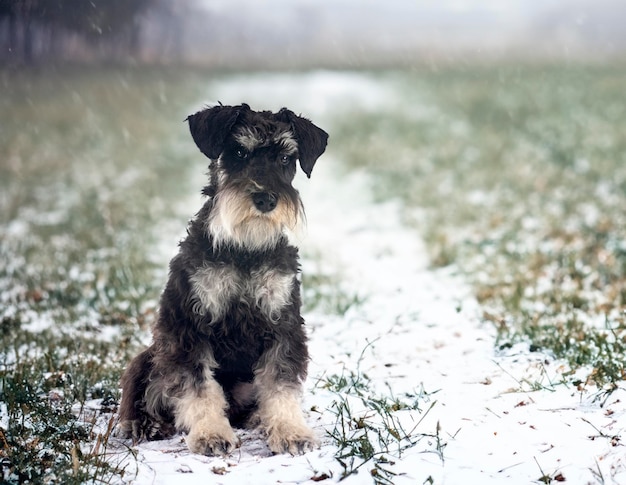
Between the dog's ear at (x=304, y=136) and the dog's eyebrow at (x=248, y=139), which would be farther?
the dog's ear at (x=304, y=136)

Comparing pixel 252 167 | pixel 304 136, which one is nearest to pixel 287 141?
pixel 304 136

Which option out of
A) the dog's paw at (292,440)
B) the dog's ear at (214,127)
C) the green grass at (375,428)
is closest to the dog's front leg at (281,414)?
the dog's paw at (292,440)

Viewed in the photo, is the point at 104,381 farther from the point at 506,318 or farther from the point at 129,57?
the point at 129,57

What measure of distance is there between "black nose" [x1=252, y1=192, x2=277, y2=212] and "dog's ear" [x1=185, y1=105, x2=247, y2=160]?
0.51m

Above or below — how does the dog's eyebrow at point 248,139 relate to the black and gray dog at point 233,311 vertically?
above

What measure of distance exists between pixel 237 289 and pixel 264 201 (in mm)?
605

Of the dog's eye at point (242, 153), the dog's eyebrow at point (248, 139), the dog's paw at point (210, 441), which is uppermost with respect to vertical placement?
the dog's eyebrow at point (248, 139)

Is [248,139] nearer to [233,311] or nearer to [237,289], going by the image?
[237,289]

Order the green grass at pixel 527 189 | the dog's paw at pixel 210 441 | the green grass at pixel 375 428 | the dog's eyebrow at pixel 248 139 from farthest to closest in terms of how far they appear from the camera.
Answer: the green grass at pixel 527 189 → the dog's eyebrow at pixel 248 139 → the dog's paw at pixel 210 441 → the green grass at pixel 375 428

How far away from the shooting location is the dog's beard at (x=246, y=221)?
13.3 feet

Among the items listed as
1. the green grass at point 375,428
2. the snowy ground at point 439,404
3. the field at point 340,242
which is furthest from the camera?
the field at point 340,242

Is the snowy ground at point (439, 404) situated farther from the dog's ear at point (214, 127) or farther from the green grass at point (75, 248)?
the dog's ear at point (214, 127)

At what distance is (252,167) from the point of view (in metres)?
4.21

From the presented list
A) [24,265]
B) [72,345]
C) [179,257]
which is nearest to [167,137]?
[24,265]
